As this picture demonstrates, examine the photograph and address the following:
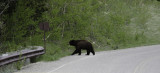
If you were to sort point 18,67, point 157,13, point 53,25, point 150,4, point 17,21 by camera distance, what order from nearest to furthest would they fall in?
point 18,67
point 17,21
point 53,25
point 157,13
point 150,4

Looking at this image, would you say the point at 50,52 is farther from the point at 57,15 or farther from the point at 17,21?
the point at 57,15

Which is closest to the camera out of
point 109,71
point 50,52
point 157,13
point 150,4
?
point 109,71

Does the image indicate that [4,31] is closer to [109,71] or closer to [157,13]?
[109,71]

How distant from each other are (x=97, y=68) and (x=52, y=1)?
43.8 ft

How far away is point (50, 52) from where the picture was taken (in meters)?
16.4

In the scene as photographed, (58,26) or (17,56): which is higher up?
(58,26)

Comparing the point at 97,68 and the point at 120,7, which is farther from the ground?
the point at 120,7

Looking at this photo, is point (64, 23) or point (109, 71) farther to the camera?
point (64, 23)

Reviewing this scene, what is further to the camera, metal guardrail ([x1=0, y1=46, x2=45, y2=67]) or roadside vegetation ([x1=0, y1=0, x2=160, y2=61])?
roadside vegetation ([x1=0, y1=0, x2=160, y2=61])

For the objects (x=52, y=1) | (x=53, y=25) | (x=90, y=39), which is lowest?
(x=90, y=39)

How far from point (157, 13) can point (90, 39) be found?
2368 centimetres

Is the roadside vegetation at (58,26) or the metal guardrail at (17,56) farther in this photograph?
the roadside vegetation at (58,26)

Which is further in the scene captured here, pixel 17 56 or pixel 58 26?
pixel 58 26

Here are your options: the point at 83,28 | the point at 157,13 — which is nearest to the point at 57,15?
the point at 83,28
